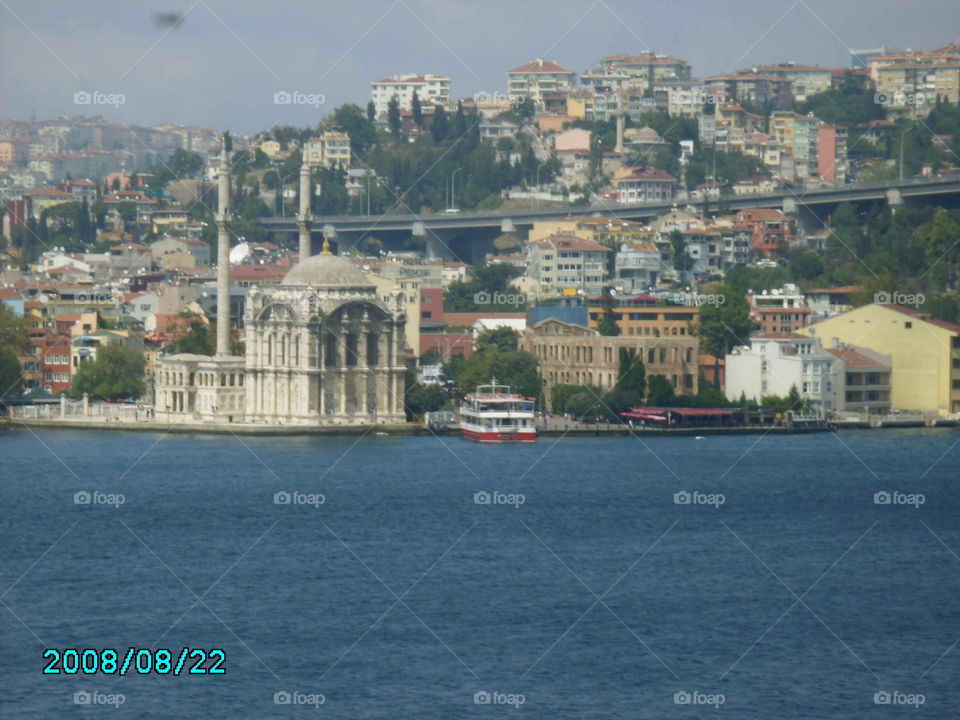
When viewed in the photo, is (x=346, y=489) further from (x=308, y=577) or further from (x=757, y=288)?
(x=757, y=288)

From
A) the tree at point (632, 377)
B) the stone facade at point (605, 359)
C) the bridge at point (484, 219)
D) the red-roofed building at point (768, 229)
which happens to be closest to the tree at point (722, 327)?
the stone facade at point (605, 359)

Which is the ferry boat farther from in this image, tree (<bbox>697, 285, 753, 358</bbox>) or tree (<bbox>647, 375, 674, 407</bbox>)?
tree (<bbox>697, 285, 753, 358</bbox>)

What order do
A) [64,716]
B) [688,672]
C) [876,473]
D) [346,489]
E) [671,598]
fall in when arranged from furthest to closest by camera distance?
1. [876,473]
2. [346,489]
3. [671,598]
4. [688,672]
5. [64,716]

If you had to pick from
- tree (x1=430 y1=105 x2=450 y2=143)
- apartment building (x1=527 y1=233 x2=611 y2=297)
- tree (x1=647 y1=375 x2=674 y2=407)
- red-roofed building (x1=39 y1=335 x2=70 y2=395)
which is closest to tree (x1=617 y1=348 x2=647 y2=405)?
tree (x1=647 y1=375 x2=674 y2=407)

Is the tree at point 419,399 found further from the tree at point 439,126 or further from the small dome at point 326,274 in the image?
the tree at point 439,126

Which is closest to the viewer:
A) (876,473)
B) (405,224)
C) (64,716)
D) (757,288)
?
(64,716)

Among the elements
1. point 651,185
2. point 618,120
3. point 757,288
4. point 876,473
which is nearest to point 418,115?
point 618,120

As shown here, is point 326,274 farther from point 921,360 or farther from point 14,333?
point 921,360
